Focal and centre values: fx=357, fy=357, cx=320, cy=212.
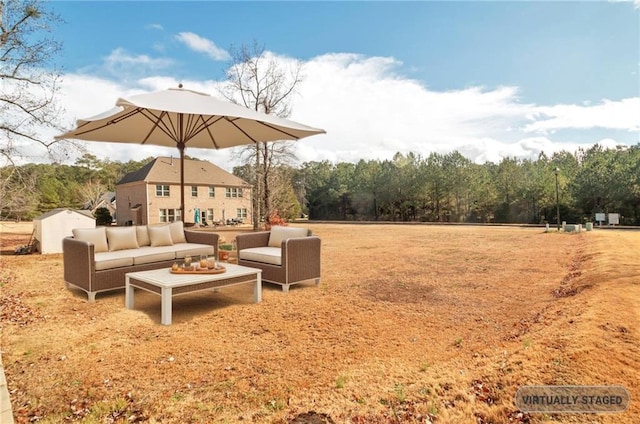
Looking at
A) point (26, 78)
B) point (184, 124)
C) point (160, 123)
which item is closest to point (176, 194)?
point (26, 78)

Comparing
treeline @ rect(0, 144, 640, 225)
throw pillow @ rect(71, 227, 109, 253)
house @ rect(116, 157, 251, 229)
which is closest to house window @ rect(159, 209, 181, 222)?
house @ rect(116, 157, 251, 229)

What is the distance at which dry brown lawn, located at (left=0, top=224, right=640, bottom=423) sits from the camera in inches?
92.2

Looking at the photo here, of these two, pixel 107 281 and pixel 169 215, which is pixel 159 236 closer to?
pixel 107 281

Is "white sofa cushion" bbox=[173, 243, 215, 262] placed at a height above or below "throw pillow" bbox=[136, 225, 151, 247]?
below

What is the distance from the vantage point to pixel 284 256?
5359 millimetres

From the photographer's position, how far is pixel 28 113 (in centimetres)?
1162

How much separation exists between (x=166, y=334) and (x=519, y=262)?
7.64 metres

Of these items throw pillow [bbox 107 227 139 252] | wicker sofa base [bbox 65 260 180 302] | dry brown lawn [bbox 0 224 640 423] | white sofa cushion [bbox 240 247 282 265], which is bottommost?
dry brown lawn [bbox 0 224 640 423]

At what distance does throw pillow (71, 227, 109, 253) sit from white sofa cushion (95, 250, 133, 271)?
0.17 m

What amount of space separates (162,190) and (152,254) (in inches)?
1007

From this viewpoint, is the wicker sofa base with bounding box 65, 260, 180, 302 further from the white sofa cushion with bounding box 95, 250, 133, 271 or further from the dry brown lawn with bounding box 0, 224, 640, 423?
the dry brown lawn with bounding box 0, 224, 640, 423
